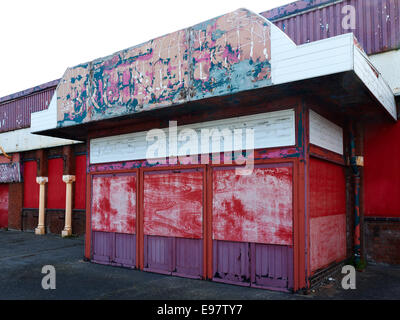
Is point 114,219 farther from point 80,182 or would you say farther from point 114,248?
point 80,182

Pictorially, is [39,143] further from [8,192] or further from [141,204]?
[141,204]

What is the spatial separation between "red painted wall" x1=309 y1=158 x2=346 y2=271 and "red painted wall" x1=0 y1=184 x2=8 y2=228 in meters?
16.5

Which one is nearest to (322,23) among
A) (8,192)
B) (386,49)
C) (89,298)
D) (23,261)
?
(386,49)

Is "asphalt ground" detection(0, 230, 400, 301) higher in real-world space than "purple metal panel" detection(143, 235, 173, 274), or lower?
lower

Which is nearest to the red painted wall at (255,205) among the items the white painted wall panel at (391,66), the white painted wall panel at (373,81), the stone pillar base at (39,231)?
the white painted wall panel at (373,81)

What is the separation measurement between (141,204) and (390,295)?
534cm

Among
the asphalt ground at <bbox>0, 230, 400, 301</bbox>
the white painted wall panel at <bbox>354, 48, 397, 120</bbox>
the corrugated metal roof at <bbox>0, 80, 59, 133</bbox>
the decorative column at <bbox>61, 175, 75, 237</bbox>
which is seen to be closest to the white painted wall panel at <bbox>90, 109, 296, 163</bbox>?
the white painted wall panel at <bbox>354, 48, 397, 120</bbox>

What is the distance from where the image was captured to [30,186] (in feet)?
55.4

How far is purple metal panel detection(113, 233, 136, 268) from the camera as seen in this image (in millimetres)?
8312

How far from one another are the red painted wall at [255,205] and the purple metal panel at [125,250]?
2.37m

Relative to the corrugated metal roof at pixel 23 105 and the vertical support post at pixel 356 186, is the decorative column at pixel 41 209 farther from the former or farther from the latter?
the vertical support post at pixel 356 186

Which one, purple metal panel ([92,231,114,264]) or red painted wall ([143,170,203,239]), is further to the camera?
purple metal panel ([92,231,114,264])

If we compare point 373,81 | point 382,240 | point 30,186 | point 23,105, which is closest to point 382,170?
point 382,240

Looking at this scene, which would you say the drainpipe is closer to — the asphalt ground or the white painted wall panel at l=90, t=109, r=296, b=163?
the asphalt ground
